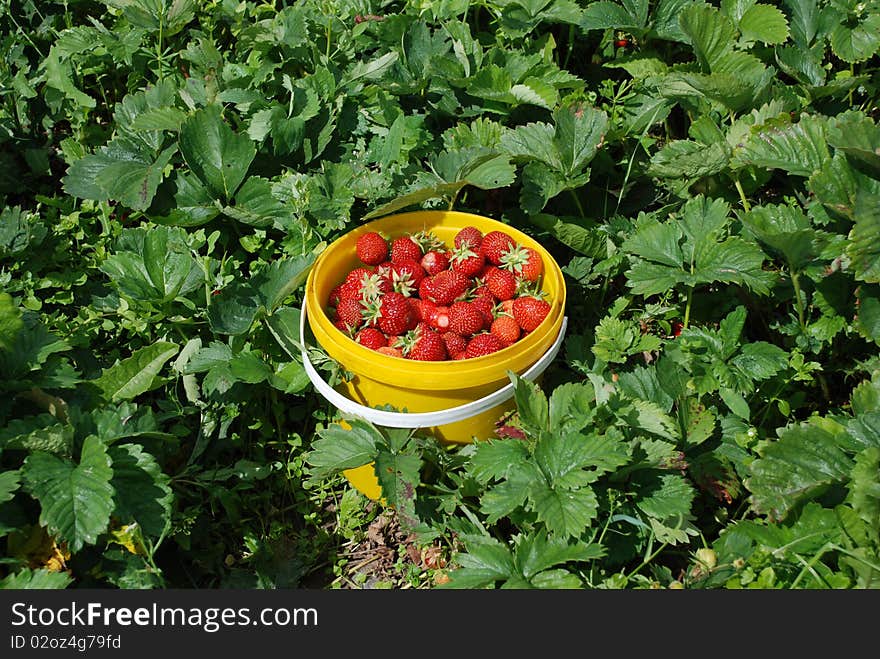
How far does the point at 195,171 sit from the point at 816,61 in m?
1.99

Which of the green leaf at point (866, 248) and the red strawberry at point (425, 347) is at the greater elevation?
the green leaf at point (866, 248)

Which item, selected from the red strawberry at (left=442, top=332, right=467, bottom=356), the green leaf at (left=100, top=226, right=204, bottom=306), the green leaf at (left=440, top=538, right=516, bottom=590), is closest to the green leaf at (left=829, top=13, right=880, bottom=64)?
the red strawberry at (left=442, top=332, right=467, bottom=356)

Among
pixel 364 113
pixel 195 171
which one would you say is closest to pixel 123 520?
pixel 195 171

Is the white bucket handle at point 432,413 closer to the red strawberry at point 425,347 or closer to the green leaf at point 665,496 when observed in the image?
the red strawberry at point 425,347

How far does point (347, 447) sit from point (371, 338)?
0.90ft

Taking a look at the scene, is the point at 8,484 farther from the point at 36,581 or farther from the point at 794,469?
the point at 794,469

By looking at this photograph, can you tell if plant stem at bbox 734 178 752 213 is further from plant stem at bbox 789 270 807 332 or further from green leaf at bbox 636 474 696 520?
green leaf at bbox 636 474 696 520

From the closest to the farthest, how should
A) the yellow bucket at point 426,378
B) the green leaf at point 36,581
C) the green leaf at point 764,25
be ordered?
the green leaf at point 36,581 < the yellow bucket at point 426,378 < the green leaf at point 764,25

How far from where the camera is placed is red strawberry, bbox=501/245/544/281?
250cm

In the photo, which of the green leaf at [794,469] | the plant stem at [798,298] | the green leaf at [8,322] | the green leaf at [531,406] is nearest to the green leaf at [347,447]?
the green leaf at [531,406]

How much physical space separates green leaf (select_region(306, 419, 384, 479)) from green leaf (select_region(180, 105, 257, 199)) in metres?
0.93

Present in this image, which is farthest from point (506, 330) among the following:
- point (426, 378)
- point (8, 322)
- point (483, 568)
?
point (8, 322)

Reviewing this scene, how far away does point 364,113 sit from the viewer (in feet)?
10.0

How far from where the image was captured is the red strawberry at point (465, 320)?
2375 millimetres
